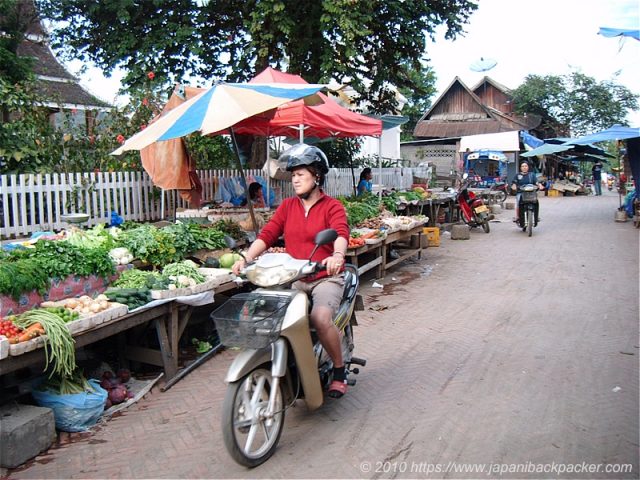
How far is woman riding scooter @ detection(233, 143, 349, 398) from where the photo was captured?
12.5 feet

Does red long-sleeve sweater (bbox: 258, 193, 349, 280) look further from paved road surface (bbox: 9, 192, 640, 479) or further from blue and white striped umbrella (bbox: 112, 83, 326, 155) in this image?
blue and white striped umbrella (bbox: 112, 83, 326, 155)

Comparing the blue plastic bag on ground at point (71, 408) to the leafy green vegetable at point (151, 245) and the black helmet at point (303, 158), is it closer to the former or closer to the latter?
the leafy green vegetable at point (151, 245)

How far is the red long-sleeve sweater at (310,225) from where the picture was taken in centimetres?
400

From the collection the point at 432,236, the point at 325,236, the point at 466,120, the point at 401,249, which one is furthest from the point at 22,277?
the point at 466,120

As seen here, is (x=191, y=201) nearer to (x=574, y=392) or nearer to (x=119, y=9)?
(x=119, y=9)

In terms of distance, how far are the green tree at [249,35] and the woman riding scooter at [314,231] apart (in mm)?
8796

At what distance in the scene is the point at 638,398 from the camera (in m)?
4.37

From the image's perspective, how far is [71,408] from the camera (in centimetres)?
412

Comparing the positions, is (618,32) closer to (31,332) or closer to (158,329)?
(158,329)

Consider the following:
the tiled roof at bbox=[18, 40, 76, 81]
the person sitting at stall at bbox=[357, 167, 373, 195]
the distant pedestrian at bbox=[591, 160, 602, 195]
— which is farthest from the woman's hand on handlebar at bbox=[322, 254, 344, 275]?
the distant pedestrian at bbox=[591, 160, 602, 195]

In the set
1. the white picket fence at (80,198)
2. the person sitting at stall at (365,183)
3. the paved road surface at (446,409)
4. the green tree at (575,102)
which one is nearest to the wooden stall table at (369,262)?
the paved road surface at (446,409)

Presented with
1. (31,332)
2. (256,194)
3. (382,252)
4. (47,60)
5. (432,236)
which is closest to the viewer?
(31,332)

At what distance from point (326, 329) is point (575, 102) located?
129ft

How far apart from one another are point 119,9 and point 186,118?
9.23 meters
